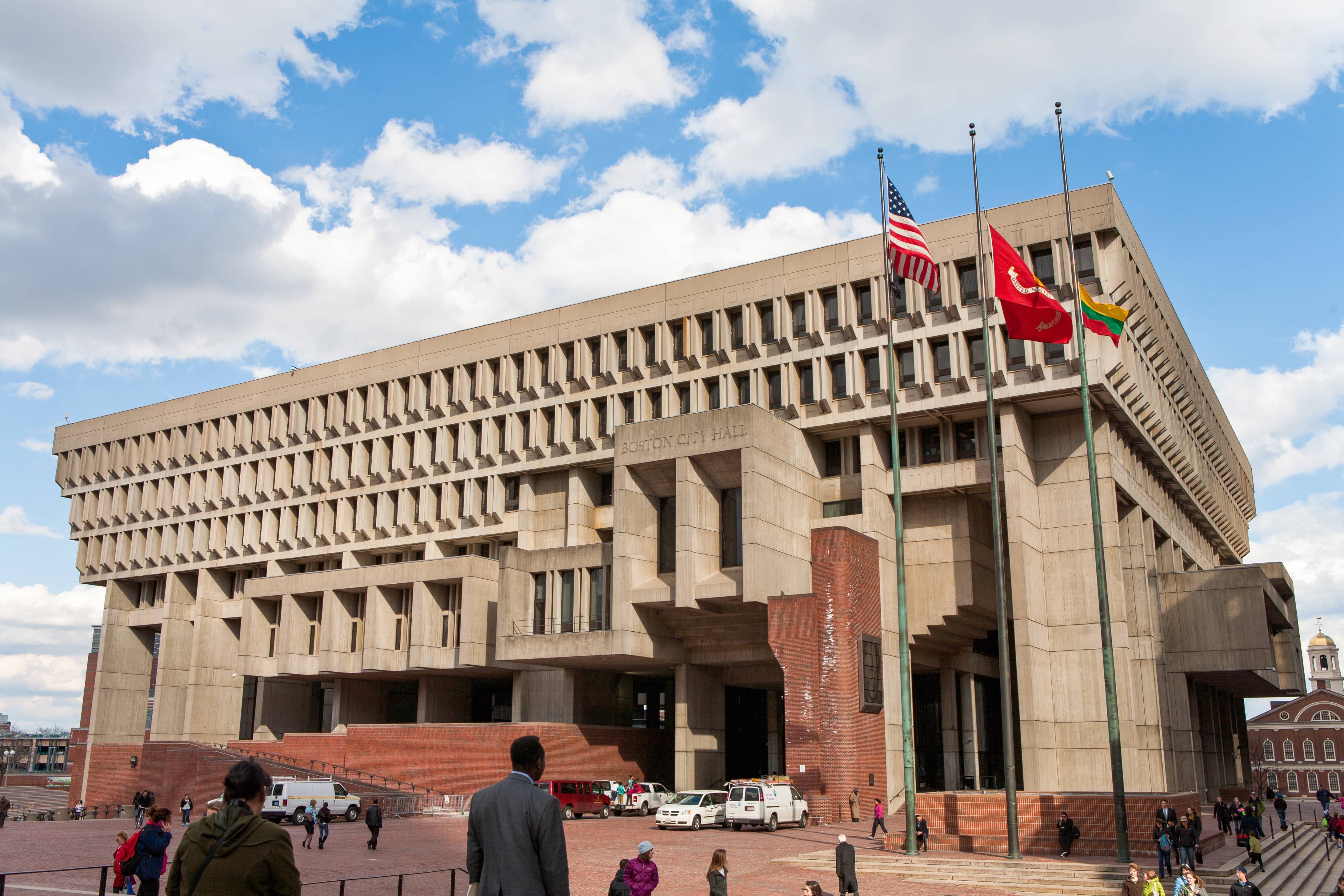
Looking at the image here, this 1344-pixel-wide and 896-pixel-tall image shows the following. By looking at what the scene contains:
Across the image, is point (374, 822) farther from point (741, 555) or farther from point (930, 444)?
point (930, 444)

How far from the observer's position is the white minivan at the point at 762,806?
3819cm

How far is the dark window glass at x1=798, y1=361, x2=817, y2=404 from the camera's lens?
51656mm

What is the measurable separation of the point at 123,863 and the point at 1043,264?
43580 mm

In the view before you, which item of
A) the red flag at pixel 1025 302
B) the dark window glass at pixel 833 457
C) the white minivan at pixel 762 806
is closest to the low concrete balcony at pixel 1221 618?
the dark window glass at pixel 833 457

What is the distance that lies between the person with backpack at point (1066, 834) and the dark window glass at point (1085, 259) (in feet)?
82.0

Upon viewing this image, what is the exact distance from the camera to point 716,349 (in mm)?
54250

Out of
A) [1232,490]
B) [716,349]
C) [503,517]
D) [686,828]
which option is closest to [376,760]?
[503,517]

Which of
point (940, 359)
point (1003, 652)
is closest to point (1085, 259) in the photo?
point (940, 359)

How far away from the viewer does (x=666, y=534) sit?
2015 inches

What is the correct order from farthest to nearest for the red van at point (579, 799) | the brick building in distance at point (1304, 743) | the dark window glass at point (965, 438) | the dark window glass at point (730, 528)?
the brick building in distance at point (1304, 743)
the dark window glass at point (965, 438)
the dark window glass at point (730, 528)
the red van at point (579, 799)

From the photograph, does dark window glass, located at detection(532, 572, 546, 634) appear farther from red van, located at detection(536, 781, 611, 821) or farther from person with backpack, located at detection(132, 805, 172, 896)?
person with backpack, located at detection(132, 805, 172, 896)

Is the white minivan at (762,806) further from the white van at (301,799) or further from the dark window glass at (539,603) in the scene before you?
the dark window glass at (539,603)

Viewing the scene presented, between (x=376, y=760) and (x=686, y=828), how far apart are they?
2152 centimetres

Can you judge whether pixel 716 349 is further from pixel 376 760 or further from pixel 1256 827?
pixel 1256 827
